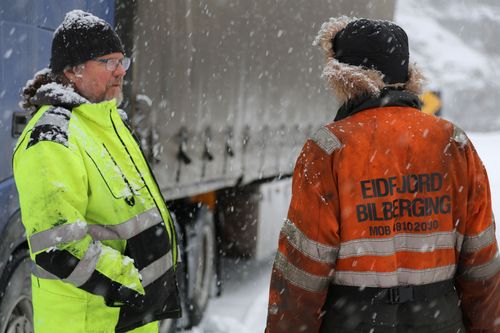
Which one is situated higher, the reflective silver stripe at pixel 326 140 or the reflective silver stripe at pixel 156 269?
the reflective silver stripe at pixel 326 140

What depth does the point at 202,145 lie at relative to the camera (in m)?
5.39

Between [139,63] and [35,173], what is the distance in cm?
200

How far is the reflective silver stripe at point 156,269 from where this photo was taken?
2.58 metres

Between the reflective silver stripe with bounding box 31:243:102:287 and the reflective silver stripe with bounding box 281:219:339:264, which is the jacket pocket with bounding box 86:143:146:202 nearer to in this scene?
the reflective silver stripe with bounding box 31:243:102:287

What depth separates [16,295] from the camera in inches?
140

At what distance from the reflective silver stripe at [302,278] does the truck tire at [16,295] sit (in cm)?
176

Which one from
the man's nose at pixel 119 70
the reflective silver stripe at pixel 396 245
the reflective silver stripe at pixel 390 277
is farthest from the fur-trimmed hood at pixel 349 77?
the man's nose at pixel 119 70

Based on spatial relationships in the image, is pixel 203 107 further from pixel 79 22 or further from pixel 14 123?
pixel 79 22

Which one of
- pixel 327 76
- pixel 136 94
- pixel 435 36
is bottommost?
pixel 435 36

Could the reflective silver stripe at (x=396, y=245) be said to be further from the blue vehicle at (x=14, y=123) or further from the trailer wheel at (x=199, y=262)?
the trailer wheel at (x=199, y=262)

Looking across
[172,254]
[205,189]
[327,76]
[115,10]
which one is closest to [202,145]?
[205,189]

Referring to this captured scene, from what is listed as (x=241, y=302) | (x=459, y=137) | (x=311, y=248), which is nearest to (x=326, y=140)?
(x=311, y=248)

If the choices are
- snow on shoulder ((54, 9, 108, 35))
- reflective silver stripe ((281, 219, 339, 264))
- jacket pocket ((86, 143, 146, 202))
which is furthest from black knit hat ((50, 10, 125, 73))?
reflective silver stripe ((281, 219, 339, 264))

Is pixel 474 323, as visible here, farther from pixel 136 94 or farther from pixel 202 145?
pixel 202 145
